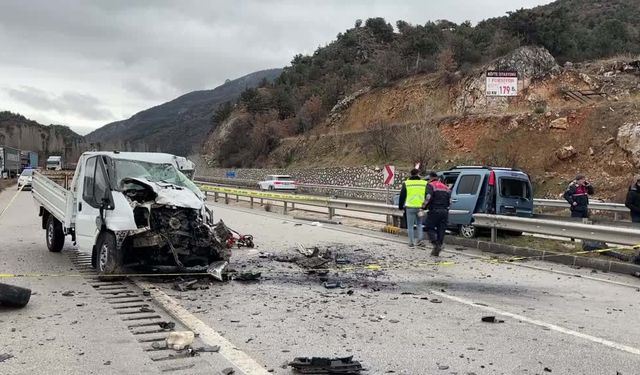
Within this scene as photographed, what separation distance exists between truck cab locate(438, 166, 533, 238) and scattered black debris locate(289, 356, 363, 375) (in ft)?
32.5

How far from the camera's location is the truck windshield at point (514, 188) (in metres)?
14.0

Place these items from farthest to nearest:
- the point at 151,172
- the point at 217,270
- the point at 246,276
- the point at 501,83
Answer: the point at 501,83, the point at 151,172, the point at 246,276, the point at 217,270

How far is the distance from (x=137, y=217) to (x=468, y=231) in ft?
28.8

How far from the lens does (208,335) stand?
558cm

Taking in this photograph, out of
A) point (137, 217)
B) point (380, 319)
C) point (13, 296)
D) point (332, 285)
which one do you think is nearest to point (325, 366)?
point (380, 319)

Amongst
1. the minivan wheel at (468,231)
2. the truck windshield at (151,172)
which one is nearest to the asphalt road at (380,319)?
the truck windshield at (151,172)

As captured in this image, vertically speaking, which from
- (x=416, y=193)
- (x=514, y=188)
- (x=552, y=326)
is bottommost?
(x=552, y=326)

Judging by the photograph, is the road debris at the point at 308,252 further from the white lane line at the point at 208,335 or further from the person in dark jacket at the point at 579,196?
the person in dark jacket at the point at 579,196

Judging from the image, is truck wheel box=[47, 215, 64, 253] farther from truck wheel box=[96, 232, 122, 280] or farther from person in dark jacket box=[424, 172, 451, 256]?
person in dark jacket box=[424, 172, 451, 256]

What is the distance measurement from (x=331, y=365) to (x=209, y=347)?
1.30 meters

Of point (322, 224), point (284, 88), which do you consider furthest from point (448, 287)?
point (284, 88)

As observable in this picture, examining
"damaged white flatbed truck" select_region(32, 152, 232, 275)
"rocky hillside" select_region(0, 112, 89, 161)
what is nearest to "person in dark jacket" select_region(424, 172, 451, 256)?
"damaged white flatbed truck" select_region(32, 152, 232, 275)

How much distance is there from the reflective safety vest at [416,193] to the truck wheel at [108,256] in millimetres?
7321

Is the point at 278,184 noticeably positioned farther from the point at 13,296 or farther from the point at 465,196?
the point at 13,296
